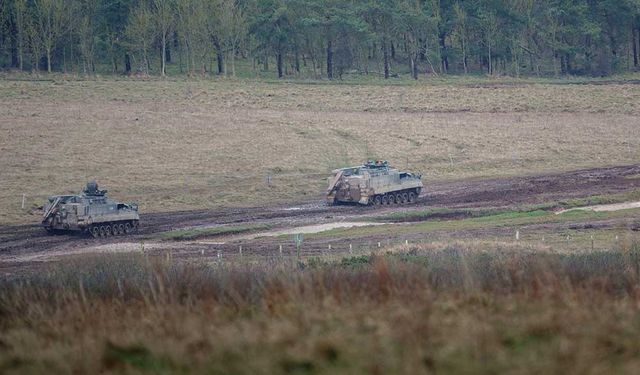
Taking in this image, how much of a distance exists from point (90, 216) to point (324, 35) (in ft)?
185

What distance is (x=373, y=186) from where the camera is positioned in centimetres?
4656

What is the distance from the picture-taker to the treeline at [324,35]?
90125 mm

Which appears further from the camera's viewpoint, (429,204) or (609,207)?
(429,204)

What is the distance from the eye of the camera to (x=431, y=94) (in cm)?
8044

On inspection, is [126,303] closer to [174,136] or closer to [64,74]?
[174,136]

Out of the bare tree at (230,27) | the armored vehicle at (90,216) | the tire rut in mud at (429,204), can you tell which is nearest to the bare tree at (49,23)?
the bare tree at (230,27)

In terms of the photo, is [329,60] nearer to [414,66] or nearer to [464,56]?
[414,66]

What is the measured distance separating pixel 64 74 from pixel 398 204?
158 ft

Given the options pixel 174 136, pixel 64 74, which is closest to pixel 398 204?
pixel 174 136

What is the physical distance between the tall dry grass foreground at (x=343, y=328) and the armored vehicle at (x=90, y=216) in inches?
1087

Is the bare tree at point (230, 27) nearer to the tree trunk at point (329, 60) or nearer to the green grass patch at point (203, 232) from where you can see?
the tree trunk at point (329, 60)

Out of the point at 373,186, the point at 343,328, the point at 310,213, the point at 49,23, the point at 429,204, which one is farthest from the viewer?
the point at 49,23

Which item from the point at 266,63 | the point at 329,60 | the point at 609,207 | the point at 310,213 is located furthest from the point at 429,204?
the point at 266,63

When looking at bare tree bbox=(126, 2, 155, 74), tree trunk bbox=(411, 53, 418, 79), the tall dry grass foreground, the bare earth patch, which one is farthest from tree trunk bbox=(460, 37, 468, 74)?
the tall dry grass foreground
